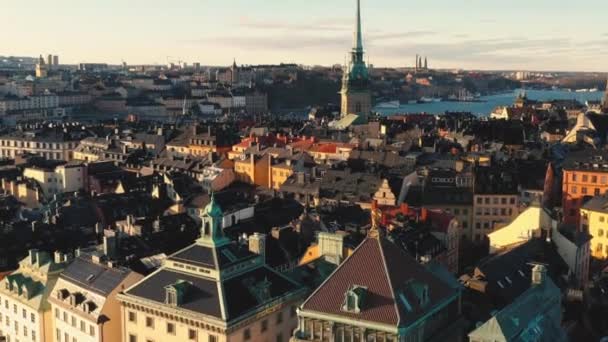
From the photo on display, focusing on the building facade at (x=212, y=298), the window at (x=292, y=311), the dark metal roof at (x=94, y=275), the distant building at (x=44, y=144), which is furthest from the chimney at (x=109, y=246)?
the distant building at (x=44, y=144)

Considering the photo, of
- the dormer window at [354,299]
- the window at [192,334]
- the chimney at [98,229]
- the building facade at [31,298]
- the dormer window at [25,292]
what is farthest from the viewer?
the chimney at [98,229]

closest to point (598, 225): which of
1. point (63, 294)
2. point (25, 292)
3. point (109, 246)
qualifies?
point (109, 246)

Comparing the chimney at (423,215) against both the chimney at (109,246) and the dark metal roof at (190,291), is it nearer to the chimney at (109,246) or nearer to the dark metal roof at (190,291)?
the chimney at (109,246)

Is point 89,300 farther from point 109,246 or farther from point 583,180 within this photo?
point 583,180

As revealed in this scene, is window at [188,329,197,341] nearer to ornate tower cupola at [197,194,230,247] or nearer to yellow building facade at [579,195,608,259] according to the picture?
ornate tower cupola at [197,194,230,247]

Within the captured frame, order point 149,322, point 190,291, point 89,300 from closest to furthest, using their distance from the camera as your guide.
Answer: point 190,291 → point 149,322 → point 89,300

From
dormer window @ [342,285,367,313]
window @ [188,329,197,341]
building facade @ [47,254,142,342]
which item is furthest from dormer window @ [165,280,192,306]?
dormer window @ [342,285,367,313]
